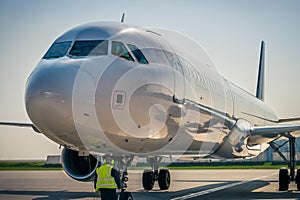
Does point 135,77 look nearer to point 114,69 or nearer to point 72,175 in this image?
point 114,69

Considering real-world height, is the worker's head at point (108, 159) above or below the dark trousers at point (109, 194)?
above

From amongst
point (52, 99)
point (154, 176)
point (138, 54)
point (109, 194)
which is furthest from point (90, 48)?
point (154, 176)

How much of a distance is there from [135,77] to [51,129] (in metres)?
1.94

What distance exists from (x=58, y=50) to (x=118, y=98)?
1857 millimetres

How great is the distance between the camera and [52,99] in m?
8.59

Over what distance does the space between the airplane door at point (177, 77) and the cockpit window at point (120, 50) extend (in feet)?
5.29

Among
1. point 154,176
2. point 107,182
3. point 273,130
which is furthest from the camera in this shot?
point 154,176

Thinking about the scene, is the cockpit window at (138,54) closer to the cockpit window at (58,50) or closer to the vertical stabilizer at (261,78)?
the cockpit window at (58,50)

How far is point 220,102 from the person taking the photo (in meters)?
15.5

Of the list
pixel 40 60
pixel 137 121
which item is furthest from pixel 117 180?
pixel 40 60

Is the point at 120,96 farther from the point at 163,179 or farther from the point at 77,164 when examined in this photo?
the point at 163,179

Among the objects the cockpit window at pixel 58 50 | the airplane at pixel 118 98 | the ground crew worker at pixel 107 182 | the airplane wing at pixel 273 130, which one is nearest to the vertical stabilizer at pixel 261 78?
the airplane wing at pixel 273 130

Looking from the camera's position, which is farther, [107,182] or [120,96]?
[107,182]

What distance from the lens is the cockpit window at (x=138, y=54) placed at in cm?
1034
